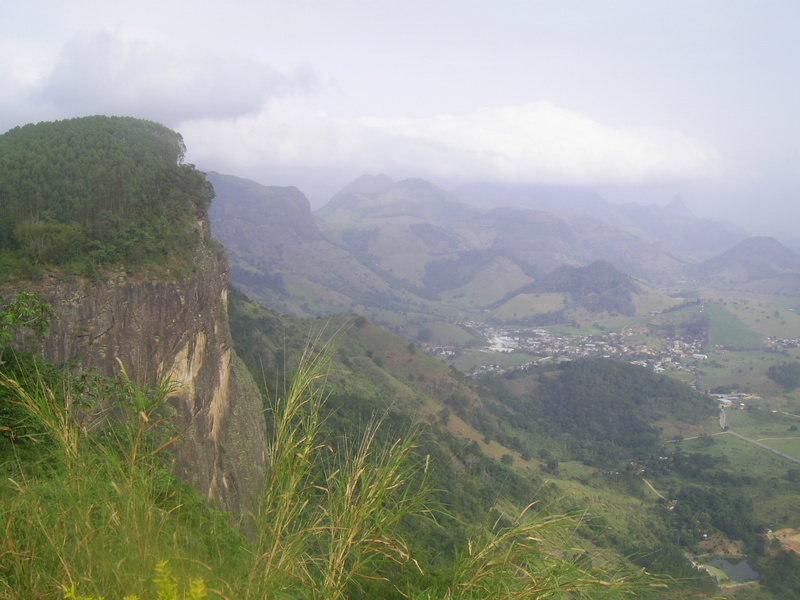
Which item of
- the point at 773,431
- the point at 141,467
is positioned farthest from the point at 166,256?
the point at 773,431

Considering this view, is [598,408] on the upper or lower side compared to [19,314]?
lower

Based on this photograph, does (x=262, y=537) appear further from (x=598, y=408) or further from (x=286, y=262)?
(x=286, y=262)

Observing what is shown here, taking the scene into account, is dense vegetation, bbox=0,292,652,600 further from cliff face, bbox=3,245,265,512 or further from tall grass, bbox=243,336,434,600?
cliff face, bbox=3,245,265,512

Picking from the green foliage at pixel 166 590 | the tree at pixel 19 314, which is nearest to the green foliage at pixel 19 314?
the tree at pixel 19 314

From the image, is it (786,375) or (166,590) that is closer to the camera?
(166,590)

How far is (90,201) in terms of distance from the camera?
770 inches

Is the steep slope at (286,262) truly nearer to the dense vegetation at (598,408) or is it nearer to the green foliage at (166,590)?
the dense vegetation at (598,408)

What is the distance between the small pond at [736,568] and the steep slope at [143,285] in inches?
1274

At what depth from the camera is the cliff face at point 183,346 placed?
14.4 metres

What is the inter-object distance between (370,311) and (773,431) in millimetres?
94391

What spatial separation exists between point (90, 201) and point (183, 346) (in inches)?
282

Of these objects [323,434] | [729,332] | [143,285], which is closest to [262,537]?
[323,434]

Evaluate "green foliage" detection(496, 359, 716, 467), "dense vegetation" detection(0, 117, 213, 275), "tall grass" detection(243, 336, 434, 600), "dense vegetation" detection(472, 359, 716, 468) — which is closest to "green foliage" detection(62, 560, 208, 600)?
"tall grass" detection(243, 336, 434, 600)

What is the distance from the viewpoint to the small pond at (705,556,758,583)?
33269 millimetres
